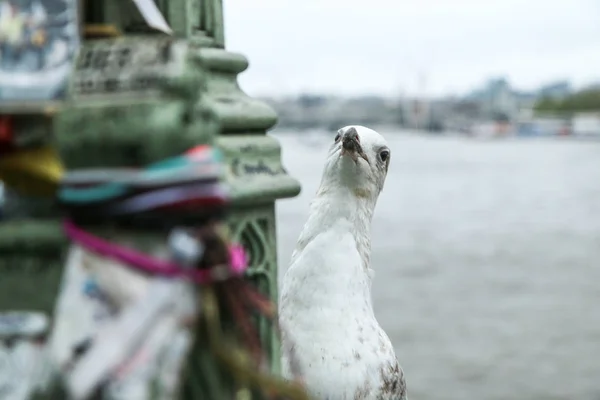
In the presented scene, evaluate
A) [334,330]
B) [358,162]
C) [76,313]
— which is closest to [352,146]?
[358,162]

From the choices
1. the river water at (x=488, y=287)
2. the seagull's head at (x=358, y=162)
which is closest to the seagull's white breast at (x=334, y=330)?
the seagull's head at (x=358, y=162)

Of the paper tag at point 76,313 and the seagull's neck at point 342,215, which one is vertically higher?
the paper tag at point 76,313

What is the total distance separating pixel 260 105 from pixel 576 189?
158ft

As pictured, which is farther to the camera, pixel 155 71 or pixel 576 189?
pixel 576 189

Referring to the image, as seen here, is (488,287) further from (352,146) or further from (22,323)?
(22,323)

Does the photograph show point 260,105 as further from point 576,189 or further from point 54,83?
point 576,189

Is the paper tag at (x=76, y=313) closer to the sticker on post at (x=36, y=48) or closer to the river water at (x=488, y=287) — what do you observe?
the sticker on post at (x=36, y=48)

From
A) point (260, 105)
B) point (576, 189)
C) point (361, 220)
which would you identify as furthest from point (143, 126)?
point (576, 189)

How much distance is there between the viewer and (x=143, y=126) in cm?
217

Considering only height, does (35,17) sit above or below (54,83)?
above

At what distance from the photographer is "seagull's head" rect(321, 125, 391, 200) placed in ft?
14.3

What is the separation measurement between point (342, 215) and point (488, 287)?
17710 millimetres

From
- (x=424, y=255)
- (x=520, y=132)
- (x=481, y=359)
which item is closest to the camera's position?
(x=481, y=359)

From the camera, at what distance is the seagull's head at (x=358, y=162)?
14.3 ft
